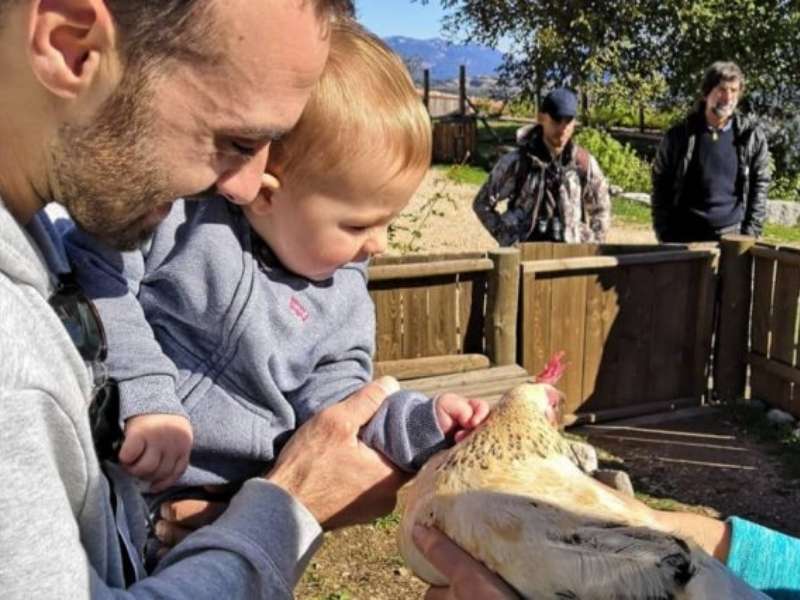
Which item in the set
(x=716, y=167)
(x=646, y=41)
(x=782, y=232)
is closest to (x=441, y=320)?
(x=716, y=167)

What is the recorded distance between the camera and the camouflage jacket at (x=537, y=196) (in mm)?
7254

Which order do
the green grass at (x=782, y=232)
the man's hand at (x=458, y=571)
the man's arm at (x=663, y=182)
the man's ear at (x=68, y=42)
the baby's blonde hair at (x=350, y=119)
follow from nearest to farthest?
1. the man's ear at (x=68, y=42)
2. the man's hand at (x=458, y=571)
3. the baby's blonde hair at (x=350, y=119)
4. the man's arm at (x=663, y=182)
5. the green grass at (x=782, y=232)

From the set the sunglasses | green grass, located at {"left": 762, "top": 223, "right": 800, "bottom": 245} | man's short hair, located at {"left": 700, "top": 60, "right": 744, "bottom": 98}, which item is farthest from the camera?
green grass, located at {"left": 762, "top": 223, "right": 800, "bottom": 245}

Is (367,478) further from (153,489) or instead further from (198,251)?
(198,251)

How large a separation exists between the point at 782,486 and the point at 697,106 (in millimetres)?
3340

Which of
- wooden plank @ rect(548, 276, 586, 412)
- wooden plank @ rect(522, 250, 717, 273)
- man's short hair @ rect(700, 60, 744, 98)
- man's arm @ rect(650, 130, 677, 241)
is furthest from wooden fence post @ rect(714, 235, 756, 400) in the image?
wooden plank @ rect(548, 276, 586, 412)

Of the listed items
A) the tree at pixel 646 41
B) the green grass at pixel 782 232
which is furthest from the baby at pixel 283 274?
the tree at pixel 646 41

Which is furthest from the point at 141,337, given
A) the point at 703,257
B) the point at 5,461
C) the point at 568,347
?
the point at 703,257

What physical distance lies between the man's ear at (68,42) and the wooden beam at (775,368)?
706 cm

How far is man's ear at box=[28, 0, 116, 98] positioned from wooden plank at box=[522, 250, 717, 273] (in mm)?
5500

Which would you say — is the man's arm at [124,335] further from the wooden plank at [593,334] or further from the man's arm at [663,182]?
the man's arm at [663,182]

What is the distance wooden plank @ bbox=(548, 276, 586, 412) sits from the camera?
6926 mm

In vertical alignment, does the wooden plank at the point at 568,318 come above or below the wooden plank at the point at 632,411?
above

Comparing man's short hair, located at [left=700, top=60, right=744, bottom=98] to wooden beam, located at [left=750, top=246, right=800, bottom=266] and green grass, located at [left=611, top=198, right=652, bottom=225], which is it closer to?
wooden beam, located at [left=750, top=246, right=800, bottom=266]
